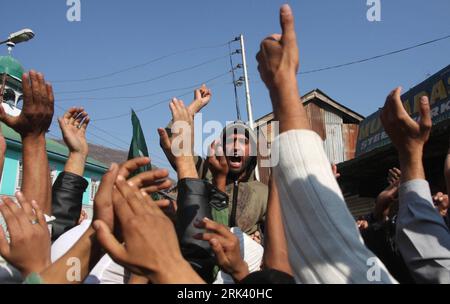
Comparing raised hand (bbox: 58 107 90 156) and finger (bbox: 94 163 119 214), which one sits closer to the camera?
finger (bbox: 94 163 119 214)

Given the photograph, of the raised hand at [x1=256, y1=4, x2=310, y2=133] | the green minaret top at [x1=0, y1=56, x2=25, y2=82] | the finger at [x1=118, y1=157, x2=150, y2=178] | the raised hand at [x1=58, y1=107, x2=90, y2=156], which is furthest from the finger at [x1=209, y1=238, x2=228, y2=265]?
the green minaret top at [x1=0, y1=56, x2=25, y2=82]

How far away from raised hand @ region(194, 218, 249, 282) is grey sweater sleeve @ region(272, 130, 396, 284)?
0.39 meters

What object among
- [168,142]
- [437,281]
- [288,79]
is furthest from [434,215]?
[168,142]

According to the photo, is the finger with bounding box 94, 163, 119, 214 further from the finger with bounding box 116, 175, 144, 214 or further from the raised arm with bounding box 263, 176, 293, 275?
the raised arm with bounding box 263, 176, 293, 275

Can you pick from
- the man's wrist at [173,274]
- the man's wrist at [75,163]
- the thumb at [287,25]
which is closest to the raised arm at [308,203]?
the thumb at [287,25]

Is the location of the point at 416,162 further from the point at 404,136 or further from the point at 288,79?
the point at 288,79

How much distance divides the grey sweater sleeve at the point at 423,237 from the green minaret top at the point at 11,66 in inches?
895

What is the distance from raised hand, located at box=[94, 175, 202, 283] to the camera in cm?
93

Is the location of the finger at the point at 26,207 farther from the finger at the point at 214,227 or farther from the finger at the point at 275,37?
the finger at the point at 275,37

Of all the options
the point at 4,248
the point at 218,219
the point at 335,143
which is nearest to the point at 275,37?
the point at 218,219

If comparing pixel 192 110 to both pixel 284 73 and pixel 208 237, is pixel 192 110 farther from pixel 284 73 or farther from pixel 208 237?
pixel 284 73

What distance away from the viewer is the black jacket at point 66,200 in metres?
2.16

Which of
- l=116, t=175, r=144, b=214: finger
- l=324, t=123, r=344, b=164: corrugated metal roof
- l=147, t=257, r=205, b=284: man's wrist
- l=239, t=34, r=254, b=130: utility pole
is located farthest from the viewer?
l=324, t=123, r=344, b=164: corrugated metal roof

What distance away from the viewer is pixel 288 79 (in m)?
1.08
